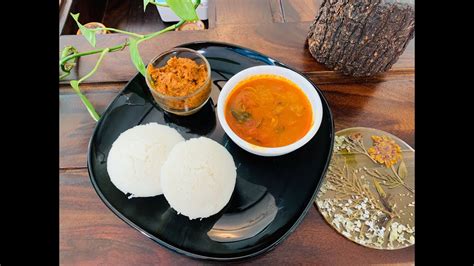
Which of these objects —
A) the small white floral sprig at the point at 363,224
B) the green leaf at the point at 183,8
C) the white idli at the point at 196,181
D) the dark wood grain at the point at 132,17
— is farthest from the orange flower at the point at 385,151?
the dark wood grain at the point at 132,17

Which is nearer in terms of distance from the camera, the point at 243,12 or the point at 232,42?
the point at 232,42

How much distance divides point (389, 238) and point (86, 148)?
104 centimetres

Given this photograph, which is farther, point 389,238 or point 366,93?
point 366,93

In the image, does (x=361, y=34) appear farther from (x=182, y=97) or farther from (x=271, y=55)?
(x=182, y=97)

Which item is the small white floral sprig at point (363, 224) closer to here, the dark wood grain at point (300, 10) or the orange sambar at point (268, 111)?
the orange sambar at point (268, 111)

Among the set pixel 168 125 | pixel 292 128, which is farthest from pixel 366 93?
pixel 168 125

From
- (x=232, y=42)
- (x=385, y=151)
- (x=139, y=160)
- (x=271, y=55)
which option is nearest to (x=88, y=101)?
(x=139, y=160)

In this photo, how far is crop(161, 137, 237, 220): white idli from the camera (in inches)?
39.8

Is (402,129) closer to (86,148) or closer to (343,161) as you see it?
(343,161)

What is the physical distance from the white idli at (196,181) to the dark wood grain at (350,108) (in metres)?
0.38

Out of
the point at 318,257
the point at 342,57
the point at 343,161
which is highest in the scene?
the point at 342,57

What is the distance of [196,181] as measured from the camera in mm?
Result: 1020

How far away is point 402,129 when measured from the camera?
1.24 meters

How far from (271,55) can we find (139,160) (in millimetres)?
657
